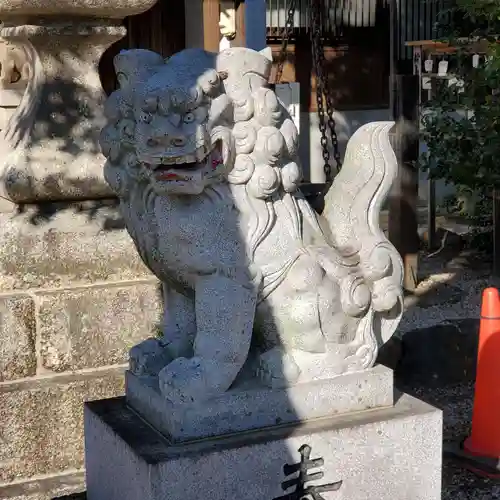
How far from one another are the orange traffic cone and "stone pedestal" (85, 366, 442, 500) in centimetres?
Answer: 118

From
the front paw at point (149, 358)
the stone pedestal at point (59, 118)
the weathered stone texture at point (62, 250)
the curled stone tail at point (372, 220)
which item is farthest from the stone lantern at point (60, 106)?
the curled stone tail at point (372, 220)

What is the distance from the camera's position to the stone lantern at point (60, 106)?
414cm

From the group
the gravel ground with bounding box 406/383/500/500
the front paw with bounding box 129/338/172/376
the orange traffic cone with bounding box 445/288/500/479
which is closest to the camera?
the front paw with bounding box 129/338/172/376

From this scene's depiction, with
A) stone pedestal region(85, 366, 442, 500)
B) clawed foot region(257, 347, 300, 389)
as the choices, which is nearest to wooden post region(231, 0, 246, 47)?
stone pedestal region(85, 366, 442, 500)

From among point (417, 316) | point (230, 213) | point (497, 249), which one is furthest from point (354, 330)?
point (497, 249)

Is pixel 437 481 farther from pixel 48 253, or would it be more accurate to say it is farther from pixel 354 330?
pixel 48 253

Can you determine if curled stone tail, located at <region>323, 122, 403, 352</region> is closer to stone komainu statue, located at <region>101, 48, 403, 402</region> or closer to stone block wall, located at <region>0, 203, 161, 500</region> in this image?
stone komainu statue, located at <region>101, 48, 403, 402</region>

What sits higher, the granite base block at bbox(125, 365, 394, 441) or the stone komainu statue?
the stone komainu statue

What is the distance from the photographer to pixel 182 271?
2.73m

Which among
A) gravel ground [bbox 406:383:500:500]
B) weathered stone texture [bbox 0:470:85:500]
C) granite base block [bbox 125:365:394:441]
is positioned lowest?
weathered stone texture [bbox 0:470:85:500]

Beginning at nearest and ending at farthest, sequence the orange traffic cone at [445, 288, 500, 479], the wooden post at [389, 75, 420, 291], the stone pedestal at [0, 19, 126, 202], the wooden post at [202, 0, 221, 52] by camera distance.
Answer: the orange traffic cone at [445, 288, 500, 479]
the stone pedestal at [0, 19, 126, 202]
the wooden post at [202, 0, 221, 52]
the wooden post at [389, 75, 420, 291]

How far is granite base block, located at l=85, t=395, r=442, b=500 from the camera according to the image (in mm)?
2580

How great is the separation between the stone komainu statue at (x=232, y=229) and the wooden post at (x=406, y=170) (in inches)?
158

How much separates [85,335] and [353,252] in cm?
161
